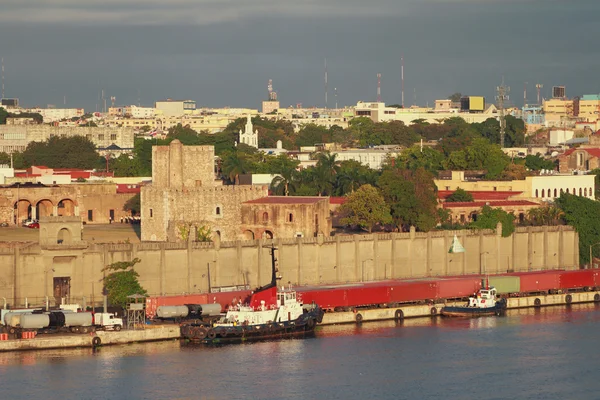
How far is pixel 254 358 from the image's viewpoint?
261 ft

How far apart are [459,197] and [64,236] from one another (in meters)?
45.5

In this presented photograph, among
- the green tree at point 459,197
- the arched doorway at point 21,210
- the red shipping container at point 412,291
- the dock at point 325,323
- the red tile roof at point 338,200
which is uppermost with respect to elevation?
the green tree at point 459,197

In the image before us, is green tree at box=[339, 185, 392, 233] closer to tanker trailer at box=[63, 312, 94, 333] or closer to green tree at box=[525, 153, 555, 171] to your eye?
tanker trailer at box=[63, 312, 94, 333]

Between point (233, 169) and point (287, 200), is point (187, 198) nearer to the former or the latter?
point (287, 200)

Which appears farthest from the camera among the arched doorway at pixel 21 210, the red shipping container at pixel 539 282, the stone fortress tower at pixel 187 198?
the arched doorway at pixel 21 210

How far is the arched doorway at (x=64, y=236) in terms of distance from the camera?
90250mm

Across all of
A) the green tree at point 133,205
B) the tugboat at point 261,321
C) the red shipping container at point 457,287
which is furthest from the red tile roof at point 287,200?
the tugboat at point 261,321

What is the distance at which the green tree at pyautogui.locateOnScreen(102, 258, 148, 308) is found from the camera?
3447 inches

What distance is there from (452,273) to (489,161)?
164 feet

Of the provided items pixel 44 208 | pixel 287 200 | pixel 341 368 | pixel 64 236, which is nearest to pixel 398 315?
pixel 341 368

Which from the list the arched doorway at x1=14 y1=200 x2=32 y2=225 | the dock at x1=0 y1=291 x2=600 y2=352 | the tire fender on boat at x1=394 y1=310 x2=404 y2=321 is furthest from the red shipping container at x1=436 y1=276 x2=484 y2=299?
the arched doorway at x1=14 y1=200 x2=32 y2=225

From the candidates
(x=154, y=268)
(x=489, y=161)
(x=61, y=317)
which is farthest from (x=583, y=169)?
(x=61, y=317)

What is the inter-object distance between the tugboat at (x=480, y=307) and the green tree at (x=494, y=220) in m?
13.6

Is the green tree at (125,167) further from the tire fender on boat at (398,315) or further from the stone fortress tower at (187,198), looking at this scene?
the tire fender on boat at (398,315)
